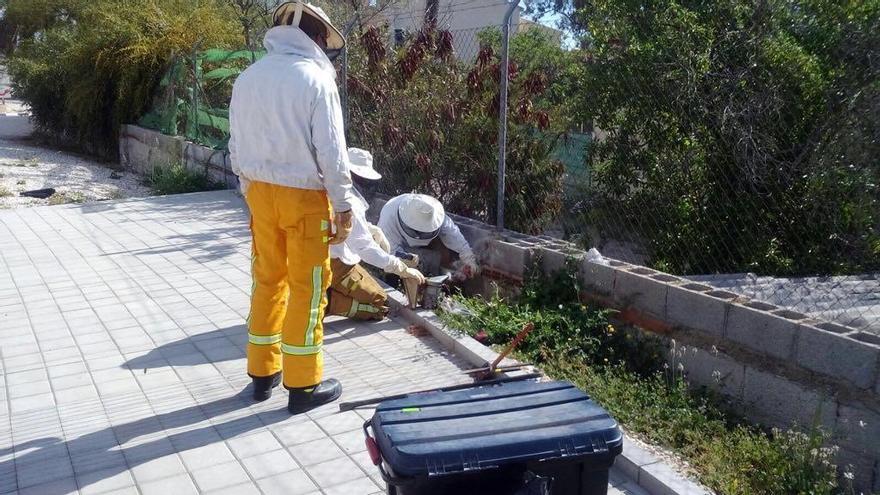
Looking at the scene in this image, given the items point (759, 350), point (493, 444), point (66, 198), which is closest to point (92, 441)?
point (493, 444)

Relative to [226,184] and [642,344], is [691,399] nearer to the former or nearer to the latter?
[642,344]

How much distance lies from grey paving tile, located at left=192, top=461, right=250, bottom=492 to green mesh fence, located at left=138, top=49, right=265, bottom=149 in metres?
9.09

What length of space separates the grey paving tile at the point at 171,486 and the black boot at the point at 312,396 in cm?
73

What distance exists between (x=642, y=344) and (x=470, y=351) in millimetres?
1103

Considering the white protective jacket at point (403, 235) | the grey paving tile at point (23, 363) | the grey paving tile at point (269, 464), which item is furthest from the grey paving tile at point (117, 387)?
the white protective jacket at point (403, 235)

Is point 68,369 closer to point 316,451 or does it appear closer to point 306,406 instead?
point 306,406

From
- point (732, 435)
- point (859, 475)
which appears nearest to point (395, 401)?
point (732, 435)

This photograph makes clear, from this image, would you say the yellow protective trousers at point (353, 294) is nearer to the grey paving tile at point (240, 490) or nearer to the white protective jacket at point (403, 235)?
the white protective jacket at point (403, 235)

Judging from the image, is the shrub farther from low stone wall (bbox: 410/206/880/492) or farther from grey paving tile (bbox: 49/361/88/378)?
low stone wall (bbox: 410/206/880/492)

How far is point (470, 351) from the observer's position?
4.98 m

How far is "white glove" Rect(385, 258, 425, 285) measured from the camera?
17.4ft

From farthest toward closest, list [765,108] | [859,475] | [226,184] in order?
1. [226,184]
2. [765,108]
3. [859,475]

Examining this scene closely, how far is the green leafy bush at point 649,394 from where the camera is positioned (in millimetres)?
3523

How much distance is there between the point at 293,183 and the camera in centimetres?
389
